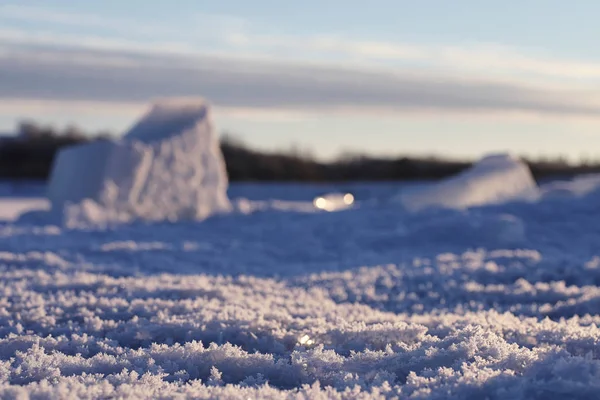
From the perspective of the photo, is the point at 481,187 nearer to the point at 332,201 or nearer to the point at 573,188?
the point at 573,188

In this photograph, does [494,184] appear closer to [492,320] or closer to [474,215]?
[474,215]

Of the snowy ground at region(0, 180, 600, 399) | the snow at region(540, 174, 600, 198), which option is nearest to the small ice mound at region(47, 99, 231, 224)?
the snowy ground at region(0, 180, 600, 399)

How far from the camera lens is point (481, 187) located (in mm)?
11805

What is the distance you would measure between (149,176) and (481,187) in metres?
4.81

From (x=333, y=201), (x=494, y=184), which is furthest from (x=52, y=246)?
(x=333, y=201)

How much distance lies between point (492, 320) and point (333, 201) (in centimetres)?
1152

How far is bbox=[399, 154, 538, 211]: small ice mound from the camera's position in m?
11.4

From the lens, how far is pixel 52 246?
25.6 feet

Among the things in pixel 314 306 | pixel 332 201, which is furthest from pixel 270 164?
pixel 314 306

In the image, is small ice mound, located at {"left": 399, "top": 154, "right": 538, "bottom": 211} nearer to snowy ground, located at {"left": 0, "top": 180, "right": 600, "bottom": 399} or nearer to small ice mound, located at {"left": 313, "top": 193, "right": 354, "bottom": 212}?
snowy ground, located at {"left": 0, "top": 180, "right": 600, "bottom": 399}

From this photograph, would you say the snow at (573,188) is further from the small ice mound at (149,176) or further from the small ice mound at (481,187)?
the small ice mound at (149,176)

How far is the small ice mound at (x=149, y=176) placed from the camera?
11.2 m

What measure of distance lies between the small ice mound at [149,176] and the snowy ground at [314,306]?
1.29 meters

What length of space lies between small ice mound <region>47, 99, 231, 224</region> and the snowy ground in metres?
1.29
